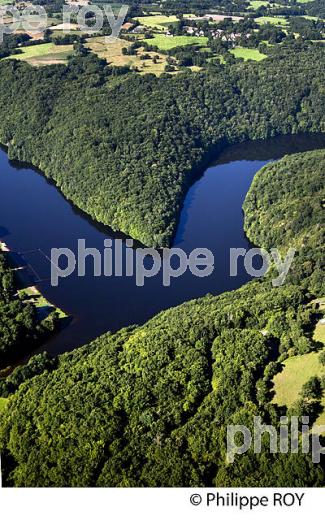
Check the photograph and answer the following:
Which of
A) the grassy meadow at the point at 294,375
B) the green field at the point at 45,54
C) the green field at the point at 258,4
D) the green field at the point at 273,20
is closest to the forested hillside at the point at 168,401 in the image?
the grassy meadow at the point at 294,375

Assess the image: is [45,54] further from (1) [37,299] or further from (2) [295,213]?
(1) [37,299]

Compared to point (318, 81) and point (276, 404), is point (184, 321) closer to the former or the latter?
point (276, 404)

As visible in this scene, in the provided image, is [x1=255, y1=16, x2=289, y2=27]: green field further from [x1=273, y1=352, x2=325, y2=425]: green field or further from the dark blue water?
[x1=273, y1=352, x2=325, y2=425]: green field

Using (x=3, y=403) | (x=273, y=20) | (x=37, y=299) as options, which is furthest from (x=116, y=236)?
(x=273, y=20)

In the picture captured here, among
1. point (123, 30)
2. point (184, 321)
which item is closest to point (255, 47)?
point (123, 30)

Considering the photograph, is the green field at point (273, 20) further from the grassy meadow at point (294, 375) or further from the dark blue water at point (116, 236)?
the grassy meadow at point (294, 375)

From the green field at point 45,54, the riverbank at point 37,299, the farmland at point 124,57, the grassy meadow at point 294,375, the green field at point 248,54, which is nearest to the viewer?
the grassy meadow at point 294,375

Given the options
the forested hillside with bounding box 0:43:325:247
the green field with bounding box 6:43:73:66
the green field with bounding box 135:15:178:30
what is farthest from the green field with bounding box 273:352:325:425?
the green field with bounding box 135:15:178:30
